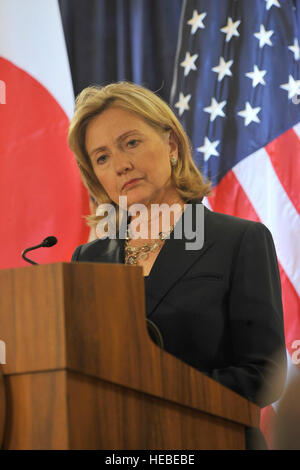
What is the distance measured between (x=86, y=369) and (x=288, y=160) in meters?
2.05

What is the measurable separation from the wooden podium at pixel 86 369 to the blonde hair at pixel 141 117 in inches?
40.5

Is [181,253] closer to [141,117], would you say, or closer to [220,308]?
[220,308]

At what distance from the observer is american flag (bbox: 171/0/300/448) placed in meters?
2.88

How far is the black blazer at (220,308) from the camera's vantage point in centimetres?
172

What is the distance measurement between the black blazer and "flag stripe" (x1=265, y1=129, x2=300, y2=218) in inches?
42.8

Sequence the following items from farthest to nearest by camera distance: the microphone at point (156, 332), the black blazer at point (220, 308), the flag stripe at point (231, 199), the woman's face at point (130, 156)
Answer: the flag stripe at point (231, 199)
the woman's face at point (130, 156)
the black blazer at point (220, 308)
the microphone at point (156, 332)

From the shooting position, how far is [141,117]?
89.4 inches

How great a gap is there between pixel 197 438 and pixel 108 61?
2.52 meters

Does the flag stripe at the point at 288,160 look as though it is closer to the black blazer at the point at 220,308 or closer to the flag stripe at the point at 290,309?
the flag stripe at the point at 290,309

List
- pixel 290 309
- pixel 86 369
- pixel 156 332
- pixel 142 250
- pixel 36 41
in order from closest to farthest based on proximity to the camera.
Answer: pixel 86 369
pixel 156 332
pixel 142 250
pixel 290 309
pixel 36 41

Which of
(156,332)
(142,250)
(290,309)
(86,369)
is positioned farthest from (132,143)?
(86,369)

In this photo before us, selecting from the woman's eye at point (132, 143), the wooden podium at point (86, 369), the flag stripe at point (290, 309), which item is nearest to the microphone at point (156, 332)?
the wooden podium at point (86, 369)

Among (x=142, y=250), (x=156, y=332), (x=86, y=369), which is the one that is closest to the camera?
(x=86, y=369)

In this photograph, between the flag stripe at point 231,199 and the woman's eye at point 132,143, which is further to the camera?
the flag stripe at point 231,199
